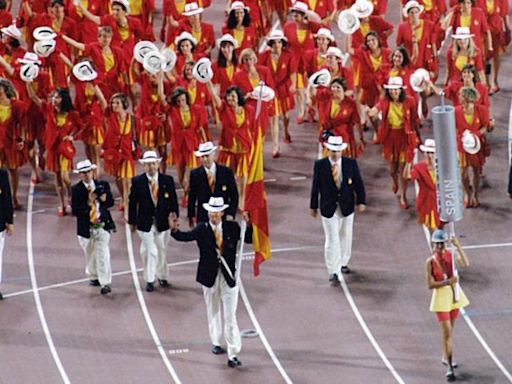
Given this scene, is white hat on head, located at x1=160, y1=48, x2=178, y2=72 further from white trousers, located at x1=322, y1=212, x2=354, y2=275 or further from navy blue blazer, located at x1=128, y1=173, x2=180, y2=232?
white trousers, located at x1=322, y1=212, x2=354, y2=275

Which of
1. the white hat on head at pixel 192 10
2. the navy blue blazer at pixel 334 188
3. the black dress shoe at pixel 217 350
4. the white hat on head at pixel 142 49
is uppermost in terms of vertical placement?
the white hat on head at pixel 192 10

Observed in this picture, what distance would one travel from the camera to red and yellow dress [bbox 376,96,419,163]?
29656 mm

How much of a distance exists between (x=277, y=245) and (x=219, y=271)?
3.76 m

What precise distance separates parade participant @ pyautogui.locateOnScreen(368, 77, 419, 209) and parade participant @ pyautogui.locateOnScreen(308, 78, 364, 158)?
1.39ft

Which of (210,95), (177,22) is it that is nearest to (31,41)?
(177,22)

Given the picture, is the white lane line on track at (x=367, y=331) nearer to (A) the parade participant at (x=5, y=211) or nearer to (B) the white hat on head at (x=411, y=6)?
(A) the parade participant at (x=5, y=211)

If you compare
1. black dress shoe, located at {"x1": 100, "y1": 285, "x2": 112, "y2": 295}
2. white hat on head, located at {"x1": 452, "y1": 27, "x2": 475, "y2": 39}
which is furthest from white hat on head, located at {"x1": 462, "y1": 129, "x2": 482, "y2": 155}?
black dress shoe, located at {"x1": 100, "y1": 285, "x2": 112, "y2": 295}

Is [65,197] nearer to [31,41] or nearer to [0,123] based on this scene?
[0,123]

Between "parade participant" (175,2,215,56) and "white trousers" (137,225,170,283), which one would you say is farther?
"parade participant" (175,2,215,56)

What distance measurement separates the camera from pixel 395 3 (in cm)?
3812

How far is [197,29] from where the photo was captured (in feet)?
108

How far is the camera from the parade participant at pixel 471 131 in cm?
2917

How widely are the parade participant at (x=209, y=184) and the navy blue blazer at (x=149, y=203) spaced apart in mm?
270

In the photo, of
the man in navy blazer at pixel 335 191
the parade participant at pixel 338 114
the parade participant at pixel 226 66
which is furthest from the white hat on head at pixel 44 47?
the man in navy blazer at pixel 335 191
